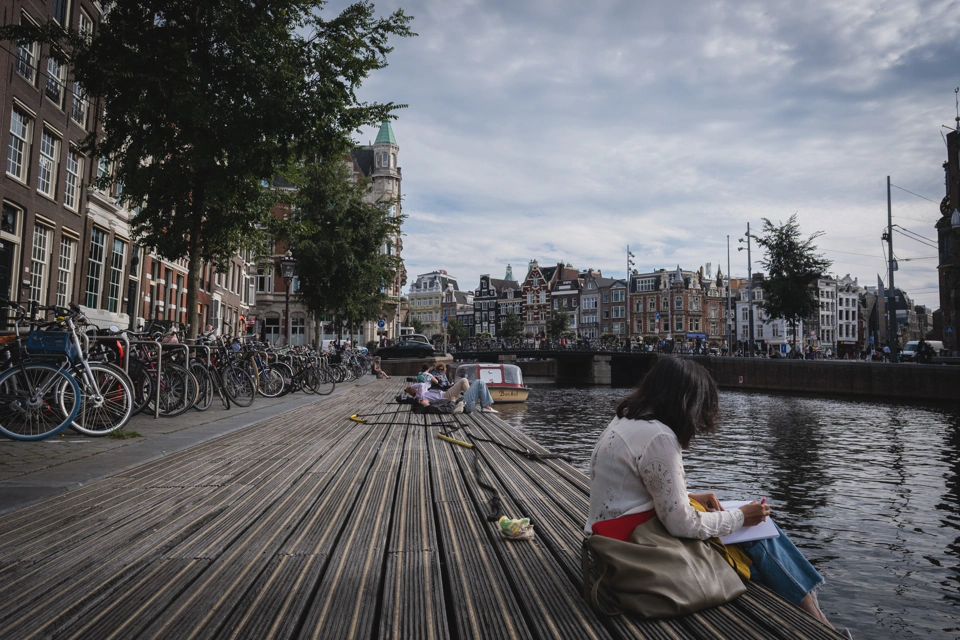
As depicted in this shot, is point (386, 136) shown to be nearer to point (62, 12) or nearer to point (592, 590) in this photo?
point (62, 12)

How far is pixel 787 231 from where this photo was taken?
42.2 metres

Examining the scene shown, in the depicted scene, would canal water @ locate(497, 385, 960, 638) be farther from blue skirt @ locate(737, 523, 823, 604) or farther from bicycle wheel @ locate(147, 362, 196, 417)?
bicycle wheel @ locate(147, 362, 196, 417)

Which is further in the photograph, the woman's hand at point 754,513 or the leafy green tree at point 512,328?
the leafy green tree at point 512,328

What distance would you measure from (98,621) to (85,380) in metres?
5.50

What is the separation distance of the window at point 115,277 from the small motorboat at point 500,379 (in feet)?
41.4

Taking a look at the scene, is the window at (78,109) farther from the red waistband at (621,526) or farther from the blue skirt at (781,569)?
the blue skirt at (781,569)

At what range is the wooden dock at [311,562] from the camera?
247cm

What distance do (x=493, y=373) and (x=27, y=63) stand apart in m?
18.2

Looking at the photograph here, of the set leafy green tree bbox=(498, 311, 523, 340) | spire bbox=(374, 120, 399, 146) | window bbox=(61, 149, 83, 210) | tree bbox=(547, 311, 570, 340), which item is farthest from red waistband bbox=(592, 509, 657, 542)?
leafy green tree bbox=(498, 311, 523, 340)

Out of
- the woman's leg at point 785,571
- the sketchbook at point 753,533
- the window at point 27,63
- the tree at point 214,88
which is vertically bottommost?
the woman's leg at point 785,571

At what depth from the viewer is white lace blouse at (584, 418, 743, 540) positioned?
269 cm

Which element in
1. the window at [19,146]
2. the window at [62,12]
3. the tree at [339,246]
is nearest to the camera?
the window at [19,146]

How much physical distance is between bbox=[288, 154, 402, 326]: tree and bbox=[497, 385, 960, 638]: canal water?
443 inches

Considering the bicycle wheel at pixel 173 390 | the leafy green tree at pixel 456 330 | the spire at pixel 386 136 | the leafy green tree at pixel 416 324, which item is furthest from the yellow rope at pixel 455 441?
the leafy green tree at pixel 416 324
